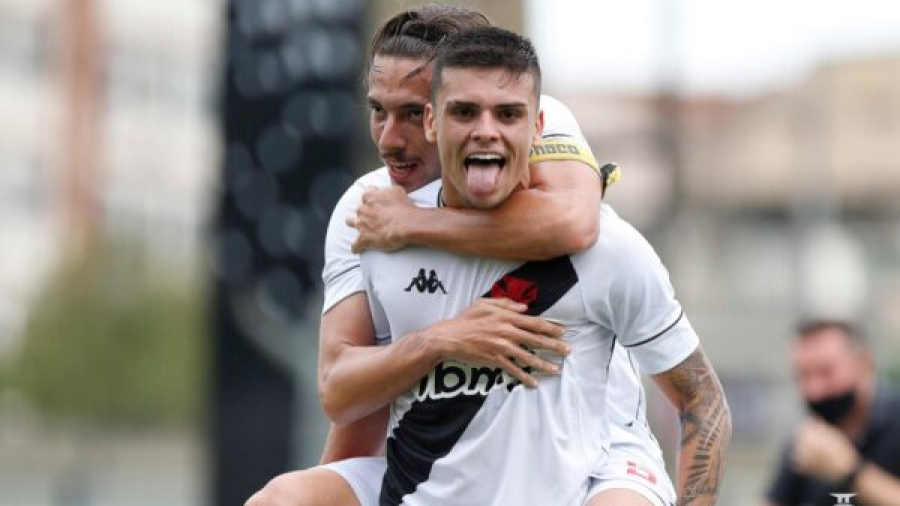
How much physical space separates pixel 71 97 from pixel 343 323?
193 ft

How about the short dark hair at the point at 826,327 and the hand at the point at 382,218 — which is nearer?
the hand at the point at 382,218

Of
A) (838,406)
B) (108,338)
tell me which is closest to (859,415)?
(838,406)

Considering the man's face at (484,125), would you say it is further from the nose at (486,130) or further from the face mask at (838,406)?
the face mask at (838,406)

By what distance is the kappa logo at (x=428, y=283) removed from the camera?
18.8ft

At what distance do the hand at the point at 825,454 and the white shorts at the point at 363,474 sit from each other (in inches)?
150

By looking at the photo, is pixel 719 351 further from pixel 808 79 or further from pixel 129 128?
pixel 129 128

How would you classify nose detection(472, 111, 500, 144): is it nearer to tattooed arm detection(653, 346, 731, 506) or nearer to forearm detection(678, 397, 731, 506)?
tattooed arm detection(653, 346, 731, 506)

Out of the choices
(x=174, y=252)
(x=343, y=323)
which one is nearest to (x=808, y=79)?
(x=174, y=252)

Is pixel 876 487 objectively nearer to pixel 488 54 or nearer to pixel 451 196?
pixel 451 196

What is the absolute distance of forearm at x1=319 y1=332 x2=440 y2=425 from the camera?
18.4 ft

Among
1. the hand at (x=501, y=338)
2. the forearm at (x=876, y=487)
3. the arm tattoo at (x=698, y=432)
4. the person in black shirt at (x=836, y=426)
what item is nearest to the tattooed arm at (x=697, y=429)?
the arm tattoo at (x=698, y=432)

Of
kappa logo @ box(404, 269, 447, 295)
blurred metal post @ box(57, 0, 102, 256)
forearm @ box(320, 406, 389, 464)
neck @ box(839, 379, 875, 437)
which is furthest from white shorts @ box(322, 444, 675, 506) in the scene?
blurred metal post @ box(57, 0, 102, 256)

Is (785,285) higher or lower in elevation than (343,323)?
lower

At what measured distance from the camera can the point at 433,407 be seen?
5.72m
